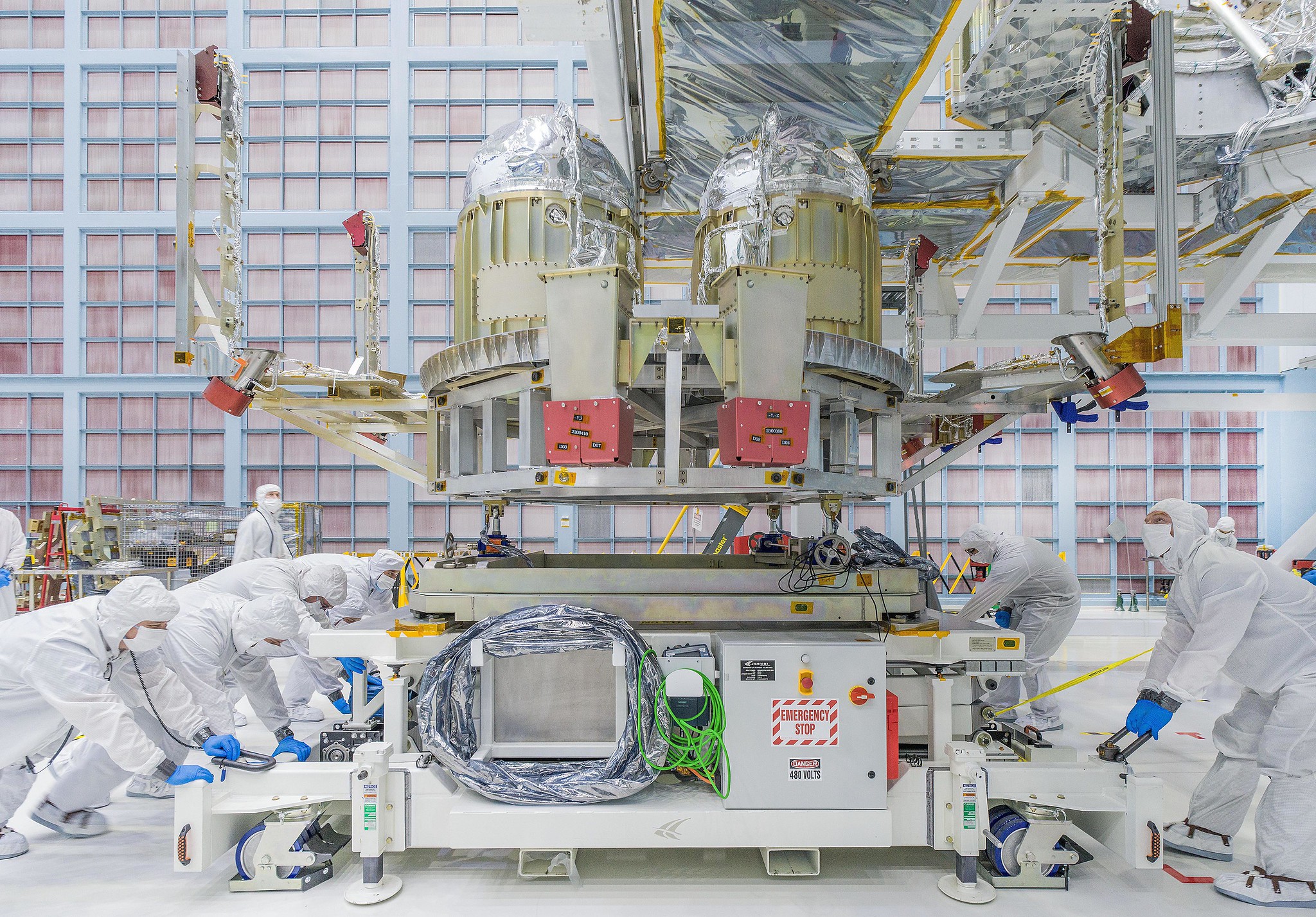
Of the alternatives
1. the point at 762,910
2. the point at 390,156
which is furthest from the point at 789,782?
the point at 390,156

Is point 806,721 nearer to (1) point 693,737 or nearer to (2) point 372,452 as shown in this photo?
(1) point 693,737

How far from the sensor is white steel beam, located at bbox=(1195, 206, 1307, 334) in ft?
17.5

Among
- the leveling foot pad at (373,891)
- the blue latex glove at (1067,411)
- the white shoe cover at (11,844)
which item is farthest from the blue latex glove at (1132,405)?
the white shoe cover at (11,844)

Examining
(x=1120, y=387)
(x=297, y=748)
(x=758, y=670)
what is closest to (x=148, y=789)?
(x=297, y=748)

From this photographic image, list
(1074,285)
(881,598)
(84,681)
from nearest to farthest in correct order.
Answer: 1. (84,681)
2. (881,598)
3. (1074,285)

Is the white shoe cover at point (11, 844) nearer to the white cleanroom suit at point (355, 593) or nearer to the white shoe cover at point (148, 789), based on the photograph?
the white shoe cover at point (148, 789)

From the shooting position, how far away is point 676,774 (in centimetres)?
366

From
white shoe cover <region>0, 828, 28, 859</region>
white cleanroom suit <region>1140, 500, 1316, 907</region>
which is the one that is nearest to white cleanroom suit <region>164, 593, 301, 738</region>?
white shoe cover <region>0, 828, 28, 859</region>

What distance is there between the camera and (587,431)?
3.39 metres

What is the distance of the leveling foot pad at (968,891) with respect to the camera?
3.28 meters

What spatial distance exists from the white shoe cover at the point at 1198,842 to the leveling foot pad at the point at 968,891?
4.04 ft

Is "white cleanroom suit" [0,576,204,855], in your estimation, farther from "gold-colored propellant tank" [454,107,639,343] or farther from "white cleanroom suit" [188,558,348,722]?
"gold-colored propellant tank" [454,107,639,343]

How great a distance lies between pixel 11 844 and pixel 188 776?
143cm

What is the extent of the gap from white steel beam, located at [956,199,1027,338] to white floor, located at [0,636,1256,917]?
371cm
